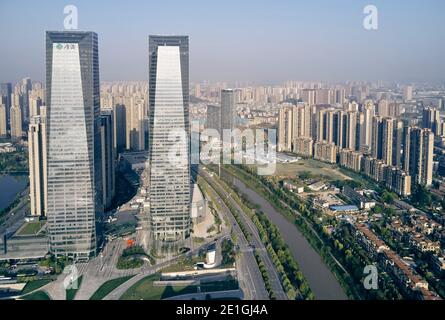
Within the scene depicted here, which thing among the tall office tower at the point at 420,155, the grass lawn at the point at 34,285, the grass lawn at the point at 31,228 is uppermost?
the tall office tower at the point at 420,155

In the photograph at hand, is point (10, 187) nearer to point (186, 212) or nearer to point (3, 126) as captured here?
point (3, 126)

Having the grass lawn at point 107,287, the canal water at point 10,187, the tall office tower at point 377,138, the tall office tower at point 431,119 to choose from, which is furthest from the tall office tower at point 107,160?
the tall office tower at point 431,119

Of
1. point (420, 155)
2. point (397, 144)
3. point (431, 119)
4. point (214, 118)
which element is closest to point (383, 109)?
point (431, 119)

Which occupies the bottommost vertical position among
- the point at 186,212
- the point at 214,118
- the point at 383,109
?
the point at 186,212

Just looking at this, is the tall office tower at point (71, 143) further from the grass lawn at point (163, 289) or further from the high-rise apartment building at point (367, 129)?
the high-rise apartment building at point (367, 129)

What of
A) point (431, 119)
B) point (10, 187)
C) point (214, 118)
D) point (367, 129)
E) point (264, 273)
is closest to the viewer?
point (264, 273)
